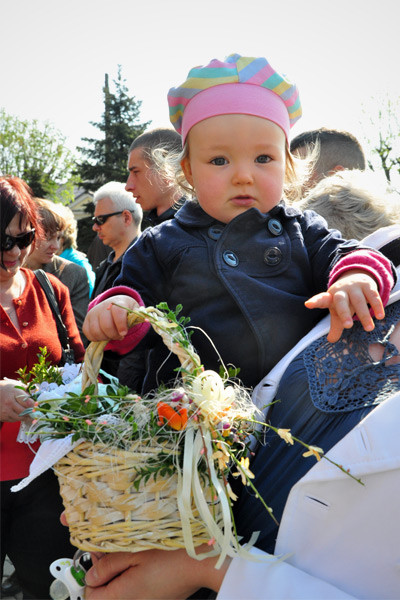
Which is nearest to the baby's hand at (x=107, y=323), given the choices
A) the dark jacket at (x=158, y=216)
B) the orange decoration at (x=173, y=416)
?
the orange decoration at (x=173, y=416)

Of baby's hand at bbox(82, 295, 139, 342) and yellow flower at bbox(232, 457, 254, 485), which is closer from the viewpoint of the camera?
yellow flower at bbox(232, 457, 254, 485)

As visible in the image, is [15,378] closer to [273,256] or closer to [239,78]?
[273,256]

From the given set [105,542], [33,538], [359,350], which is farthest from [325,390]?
[33,538]

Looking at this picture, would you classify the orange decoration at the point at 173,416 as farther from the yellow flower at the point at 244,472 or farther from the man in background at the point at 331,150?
the man in background at the point at 331,150

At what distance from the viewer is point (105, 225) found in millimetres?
5742

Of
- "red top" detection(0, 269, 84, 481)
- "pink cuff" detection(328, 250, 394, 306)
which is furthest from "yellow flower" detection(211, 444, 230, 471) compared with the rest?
"red top" detection(0, 269, 84, 481)

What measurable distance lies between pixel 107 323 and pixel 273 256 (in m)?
0.70

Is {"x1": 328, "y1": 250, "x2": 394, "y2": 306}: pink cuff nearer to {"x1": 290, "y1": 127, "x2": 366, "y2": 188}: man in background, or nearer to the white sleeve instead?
the white sleeve

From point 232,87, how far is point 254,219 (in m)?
0.52

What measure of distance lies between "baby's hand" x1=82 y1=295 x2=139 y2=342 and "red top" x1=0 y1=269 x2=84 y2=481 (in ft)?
4.59

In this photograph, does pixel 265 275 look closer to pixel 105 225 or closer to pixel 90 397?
pixel 90 397

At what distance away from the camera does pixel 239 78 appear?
216cm

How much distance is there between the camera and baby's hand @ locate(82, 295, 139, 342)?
1626mm

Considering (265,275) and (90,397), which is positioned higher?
(265,275)
